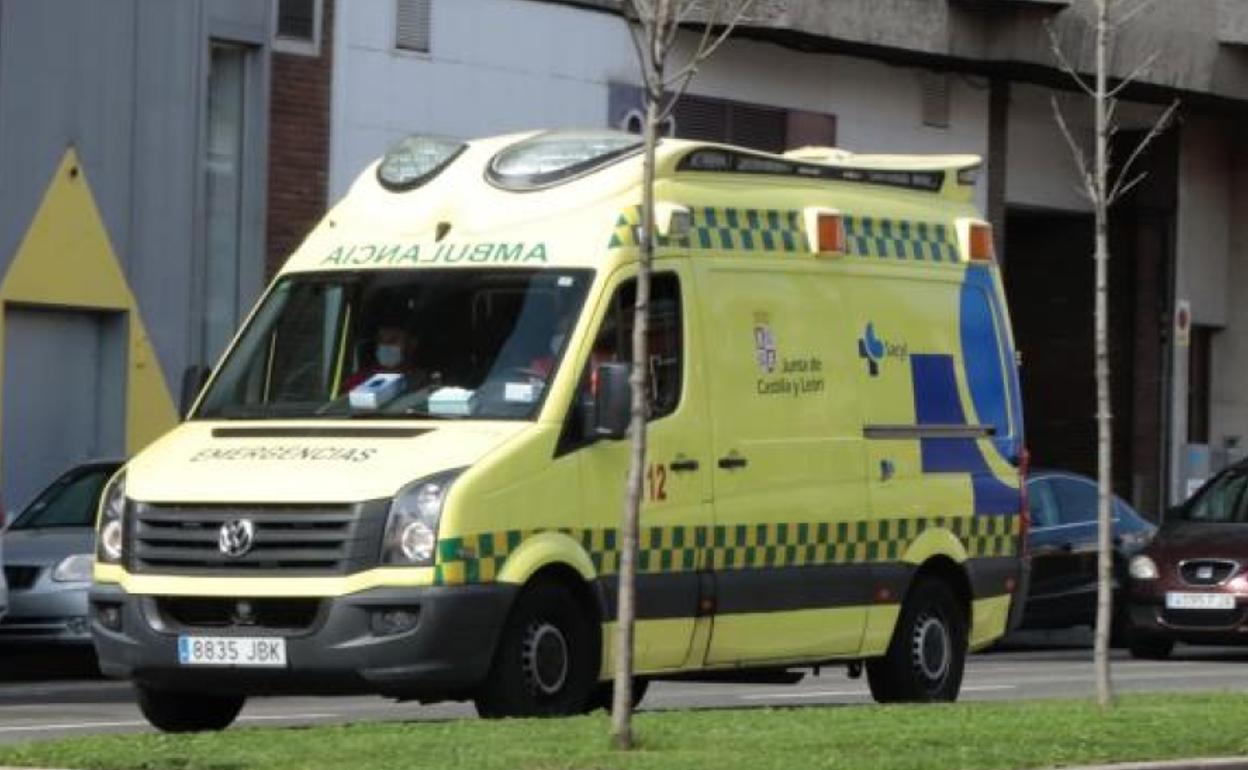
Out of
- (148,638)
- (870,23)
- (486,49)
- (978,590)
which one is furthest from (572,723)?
(870,23)

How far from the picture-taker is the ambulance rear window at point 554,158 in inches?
659

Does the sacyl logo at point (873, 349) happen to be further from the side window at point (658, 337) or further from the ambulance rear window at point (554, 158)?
the ambulance rear window at point (554, 158)

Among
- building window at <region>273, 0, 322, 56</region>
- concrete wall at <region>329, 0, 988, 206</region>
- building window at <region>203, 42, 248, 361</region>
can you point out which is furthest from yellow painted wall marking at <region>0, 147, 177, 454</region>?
building window at <region>273, 0, 322, 56</region>

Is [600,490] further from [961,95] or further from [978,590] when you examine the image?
[961,95]

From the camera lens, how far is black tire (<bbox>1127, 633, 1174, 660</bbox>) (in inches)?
1100

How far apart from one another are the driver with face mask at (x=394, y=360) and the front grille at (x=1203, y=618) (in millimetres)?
12130

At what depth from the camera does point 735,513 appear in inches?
666

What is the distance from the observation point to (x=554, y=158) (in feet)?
55.3

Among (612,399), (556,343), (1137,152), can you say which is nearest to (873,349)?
(556,343)

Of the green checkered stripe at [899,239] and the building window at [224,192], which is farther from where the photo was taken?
the building window at [224,192]

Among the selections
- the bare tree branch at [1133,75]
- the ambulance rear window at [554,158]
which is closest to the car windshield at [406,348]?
the ambulance rear window at [554,158]

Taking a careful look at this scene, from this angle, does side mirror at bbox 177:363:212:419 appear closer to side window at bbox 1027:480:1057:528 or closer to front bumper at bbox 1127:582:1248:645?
front bumper at bbox 1127:582:1248:645

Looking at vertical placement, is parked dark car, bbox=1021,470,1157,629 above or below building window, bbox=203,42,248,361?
below

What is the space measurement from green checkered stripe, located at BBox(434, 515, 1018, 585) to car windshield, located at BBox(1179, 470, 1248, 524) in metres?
9.24
